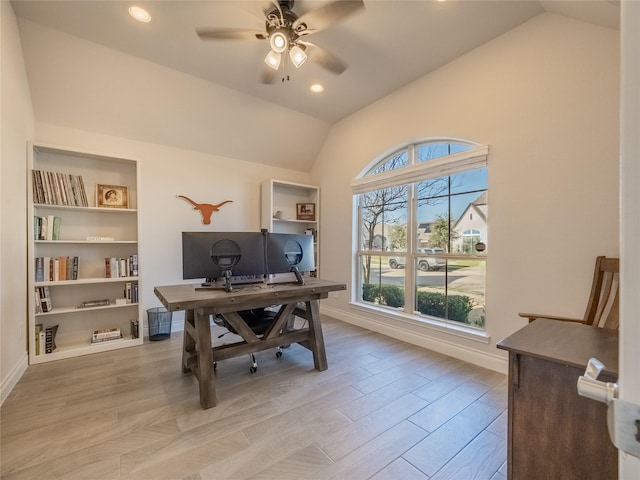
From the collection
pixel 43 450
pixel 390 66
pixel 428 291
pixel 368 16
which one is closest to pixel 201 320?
pixel 43 450

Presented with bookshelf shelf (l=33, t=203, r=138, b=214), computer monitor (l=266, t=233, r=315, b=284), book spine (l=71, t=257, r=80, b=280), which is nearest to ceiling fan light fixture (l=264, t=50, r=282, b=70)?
computer monitor (l=266, t=233, r=315, b=284)

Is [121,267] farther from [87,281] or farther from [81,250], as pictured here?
[81,250]

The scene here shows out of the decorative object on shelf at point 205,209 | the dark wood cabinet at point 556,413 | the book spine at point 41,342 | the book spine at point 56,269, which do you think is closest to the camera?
the dark wood cabinet at point 556,413

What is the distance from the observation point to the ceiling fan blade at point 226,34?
83.4 inches

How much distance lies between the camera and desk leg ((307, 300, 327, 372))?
261cm

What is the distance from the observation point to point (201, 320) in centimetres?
211

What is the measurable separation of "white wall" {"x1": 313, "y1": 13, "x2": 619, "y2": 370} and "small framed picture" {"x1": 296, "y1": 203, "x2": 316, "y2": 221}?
2.08 m

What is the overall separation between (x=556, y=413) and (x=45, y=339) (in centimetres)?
401

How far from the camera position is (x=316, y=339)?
2.63 m

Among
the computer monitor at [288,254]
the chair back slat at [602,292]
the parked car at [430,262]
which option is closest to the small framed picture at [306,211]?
the parked car at [430,262]

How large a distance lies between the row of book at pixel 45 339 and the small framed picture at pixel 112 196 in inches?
53.5

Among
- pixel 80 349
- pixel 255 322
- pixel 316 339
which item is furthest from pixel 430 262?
pixel 80 349

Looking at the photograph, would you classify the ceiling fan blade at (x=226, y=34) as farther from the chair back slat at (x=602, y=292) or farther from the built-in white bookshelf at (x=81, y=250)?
the chair back slat at (x=602, y=292)

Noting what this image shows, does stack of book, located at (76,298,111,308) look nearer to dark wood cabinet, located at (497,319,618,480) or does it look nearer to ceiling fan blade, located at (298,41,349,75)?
ceiling fan blade, located at (298,41,349,75)
